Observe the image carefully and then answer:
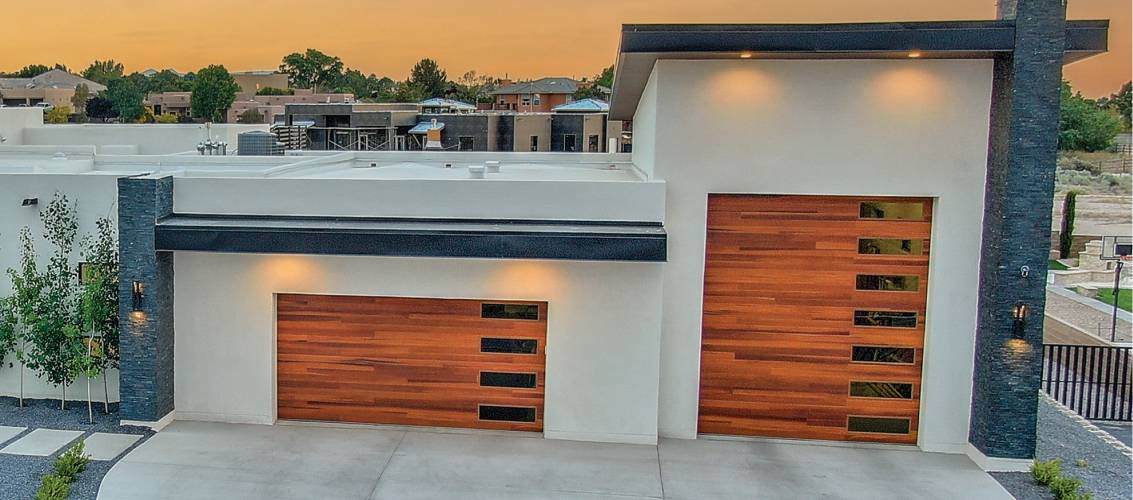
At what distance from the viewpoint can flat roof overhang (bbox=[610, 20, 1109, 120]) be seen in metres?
8.92

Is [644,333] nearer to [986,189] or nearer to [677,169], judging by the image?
[677,169]

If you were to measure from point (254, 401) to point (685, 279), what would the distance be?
5.48 meters

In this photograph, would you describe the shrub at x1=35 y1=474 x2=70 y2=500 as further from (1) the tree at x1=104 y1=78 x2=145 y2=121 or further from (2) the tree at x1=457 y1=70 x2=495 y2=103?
(1) the tree at x1=104 y1=78 x2=145 y2=121

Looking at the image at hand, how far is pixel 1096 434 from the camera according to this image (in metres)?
10.8

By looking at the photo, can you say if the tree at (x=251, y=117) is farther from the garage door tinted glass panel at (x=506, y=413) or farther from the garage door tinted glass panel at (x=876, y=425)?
the garage door tinted glass panel at (x=876, y=425)

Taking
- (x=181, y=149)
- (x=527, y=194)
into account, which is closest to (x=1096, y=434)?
(x=527, y=194)

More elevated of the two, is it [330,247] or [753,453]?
[330,247]

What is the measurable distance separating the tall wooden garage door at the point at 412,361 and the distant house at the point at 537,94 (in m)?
55.2

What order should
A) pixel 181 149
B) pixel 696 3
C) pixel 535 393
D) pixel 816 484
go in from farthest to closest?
1. pixel 181 149
2. pixel 696 3
3. pixel 535 393
4. pixel 816 484

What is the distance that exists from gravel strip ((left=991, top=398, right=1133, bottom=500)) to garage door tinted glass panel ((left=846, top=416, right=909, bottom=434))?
118cm

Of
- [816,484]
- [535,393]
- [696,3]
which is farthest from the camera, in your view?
[696,3]

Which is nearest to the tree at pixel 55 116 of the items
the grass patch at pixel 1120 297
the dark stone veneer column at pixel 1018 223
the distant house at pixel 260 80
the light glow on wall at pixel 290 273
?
the distant house at pixel 260 80

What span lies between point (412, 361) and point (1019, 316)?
6960 millimetres

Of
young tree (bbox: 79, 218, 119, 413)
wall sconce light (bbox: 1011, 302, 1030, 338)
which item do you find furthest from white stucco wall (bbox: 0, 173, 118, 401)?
wall sconce light (bbox: 1011, 302, 1030, 338)
